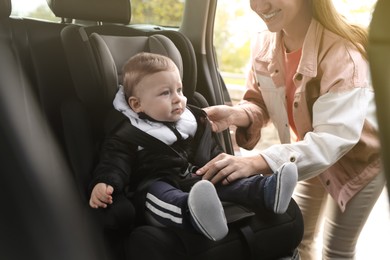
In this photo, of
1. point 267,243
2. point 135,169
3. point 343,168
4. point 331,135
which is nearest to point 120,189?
point 135,169

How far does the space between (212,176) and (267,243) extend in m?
0.16

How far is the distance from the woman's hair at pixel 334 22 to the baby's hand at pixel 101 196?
0.55m

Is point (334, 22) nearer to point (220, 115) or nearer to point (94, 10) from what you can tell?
point (220, 115)

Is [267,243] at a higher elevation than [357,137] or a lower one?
lower

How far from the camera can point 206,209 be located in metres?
0.76

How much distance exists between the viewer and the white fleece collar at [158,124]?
36.7 inches

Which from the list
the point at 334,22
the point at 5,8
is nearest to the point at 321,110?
the point at 334,22

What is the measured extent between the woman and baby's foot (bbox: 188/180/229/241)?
0.41 ft

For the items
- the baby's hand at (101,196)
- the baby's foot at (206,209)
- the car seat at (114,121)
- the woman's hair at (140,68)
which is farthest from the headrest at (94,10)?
the baby's foot at (206,209)

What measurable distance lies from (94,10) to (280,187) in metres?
0.62

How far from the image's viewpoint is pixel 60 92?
3.42 feet

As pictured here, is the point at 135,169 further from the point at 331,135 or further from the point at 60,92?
the point at 331,135

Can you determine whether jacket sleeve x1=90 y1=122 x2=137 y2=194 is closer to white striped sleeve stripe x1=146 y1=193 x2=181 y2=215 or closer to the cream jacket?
white striped sleeve stripe x1=146 y1=193 x2=181 y2=215

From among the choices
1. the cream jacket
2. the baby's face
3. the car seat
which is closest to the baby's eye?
the baby's face
